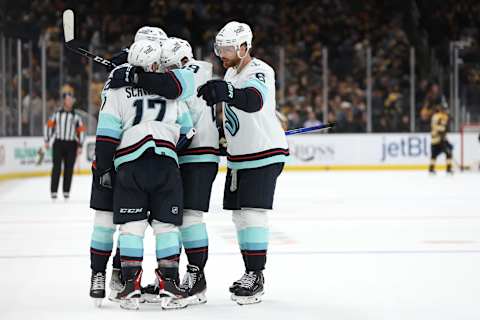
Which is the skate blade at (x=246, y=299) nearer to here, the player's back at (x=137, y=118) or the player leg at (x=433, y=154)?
the player's back at (x=137, y=118)

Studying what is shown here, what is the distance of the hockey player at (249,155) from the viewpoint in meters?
4.61

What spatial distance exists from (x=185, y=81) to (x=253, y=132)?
0.47 m

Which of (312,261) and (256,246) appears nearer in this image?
(256,246)

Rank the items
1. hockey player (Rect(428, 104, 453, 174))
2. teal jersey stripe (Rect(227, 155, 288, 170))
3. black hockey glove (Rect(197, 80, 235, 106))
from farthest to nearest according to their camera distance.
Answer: hockey player (Rect(428, 104, 453, 174))
teal jersey stripe (Rect(227, 155, 288, 170))
black hockey glove (Rect(197, 80, 235, 106))

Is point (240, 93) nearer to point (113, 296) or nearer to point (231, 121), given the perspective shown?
point (231, 121)

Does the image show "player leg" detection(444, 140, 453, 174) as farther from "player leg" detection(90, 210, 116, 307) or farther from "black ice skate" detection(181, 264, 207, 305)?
"player leg" detection(90, 210, 116, 307)

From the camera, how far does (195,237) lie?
467 centimetres

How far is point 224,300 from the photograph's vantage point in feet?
15.3

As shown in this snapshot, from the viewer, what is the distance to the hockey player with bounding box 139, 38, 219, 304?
462 cm

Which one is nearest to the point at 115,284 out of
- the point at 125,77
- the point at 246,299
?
the point at 246,299

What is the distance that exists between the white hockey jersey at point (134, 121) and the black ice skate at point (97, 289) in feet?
1.72

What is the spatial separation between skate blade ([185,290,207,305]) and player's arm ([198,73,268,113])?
2.76 ft

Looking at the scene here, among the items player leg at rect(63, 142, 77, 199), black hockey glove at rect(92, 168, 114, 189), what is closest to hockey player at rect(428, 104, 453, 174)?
player leg at rect(63, 142, 77, 199)

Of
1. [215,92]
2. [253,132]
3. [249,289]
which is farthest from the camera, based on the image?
[253,132]
